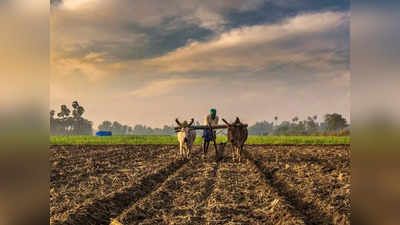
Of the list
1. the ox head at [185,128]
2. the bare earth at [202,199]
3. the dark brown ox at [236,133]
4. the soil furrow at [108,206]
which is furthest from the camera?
the ox head at [185,128]

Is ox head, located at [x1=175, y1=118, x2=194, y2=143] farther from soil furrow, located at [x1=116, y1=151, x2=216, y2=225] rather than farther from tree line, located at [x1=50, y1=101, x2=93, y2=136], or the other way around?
tree line, located at [x1=50, y1=101, x2=93, y2=136]

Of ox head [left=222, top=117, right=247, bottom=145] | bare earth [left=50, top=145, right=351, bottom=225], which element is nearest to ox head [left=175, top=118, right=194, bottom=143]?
ox head [left=222, top=117, right=247, bottom=145]

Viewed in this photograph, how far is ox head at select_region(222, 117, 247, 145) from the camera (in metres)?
13.4

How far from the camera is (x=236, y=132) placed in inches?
531

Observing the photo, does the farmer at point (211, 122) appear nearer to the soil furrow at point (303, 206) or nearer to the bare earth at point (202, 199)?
the bare earth at point (202, 199)

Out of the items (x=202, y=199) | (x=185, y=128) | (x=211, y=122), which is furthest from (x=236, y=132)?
(x=202, y=199)

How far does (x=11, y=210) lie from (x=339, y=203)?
6469 millimetres

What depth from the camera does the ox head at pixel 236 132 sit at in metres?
13.4

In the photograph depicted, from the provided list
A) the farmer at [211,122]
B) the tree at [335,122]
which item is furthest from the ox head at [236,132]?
the tree at [335,122]

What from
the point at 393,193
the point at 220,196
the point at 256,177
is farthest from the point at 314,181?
the point at 393,193

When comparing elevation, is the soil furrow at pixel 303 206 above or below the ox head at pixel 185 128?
below

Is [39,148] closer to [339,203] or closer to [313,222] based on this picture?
[313,222]

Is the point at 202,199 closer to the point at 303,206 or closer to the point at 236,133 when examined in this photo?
the point at 303,206

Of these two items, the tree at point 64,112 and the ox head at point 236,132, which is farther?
the tree at point 64,112
